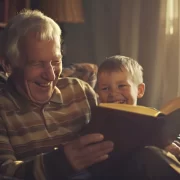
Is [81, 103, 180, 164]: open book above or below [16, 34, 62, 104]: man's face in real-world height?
below

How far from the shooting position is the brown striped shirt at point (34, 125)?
1.13 m

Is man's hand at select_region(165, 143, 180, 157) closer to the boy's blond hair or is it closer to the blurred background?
the boy's blond hair

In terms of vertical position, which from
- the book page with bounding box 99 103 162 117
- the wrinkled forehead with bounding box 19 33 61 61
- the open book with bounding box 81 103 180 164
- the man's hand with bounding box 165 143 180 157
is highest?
the wrinkled forehead with bounding box 19 33 61 61

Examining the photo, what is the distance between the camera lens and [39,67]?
1.32 m

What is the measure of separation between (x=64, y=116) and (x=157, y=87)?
1242 millimetres

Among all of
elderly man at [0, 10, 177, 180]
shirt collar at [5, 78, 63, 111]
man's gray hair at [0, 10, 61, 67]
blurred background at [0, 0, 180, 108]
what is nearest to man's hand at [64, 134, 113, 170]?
elderly man at [0, 10, 177, 180]

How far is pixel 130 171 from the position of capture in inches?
44.3

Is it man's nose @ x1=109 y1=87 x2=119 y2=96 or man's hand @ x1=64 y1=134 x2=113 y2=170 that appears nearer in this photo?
man's hand @ x1=64 y1=134 x2=113 y2=170

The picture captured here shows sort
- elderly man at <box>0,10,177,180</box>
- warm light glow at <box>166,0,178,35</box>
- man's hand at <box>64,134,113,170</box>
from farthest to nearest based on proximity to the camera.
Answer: warm light glow at <box>166,0,178,35</box> → elderly man at <box>0,10,177,180</box> → man's hand at <box>64,134,113,170</box>

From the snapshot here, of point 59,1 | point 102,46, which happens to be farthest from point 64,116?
point 102,46

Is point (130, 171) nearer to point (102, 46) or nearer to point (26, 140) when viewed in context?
point (26, 140)

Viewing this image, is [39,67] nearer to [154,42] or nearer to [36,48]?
[36,48]

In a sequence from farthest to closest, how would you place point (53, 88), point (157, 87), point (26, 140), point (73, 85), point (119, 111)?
point (157, 87) → point (73, 85) → point (53, 88) → point (26, 140) → point (119, 111)

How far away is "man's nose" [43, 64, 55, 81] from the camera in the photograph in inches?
50.9
